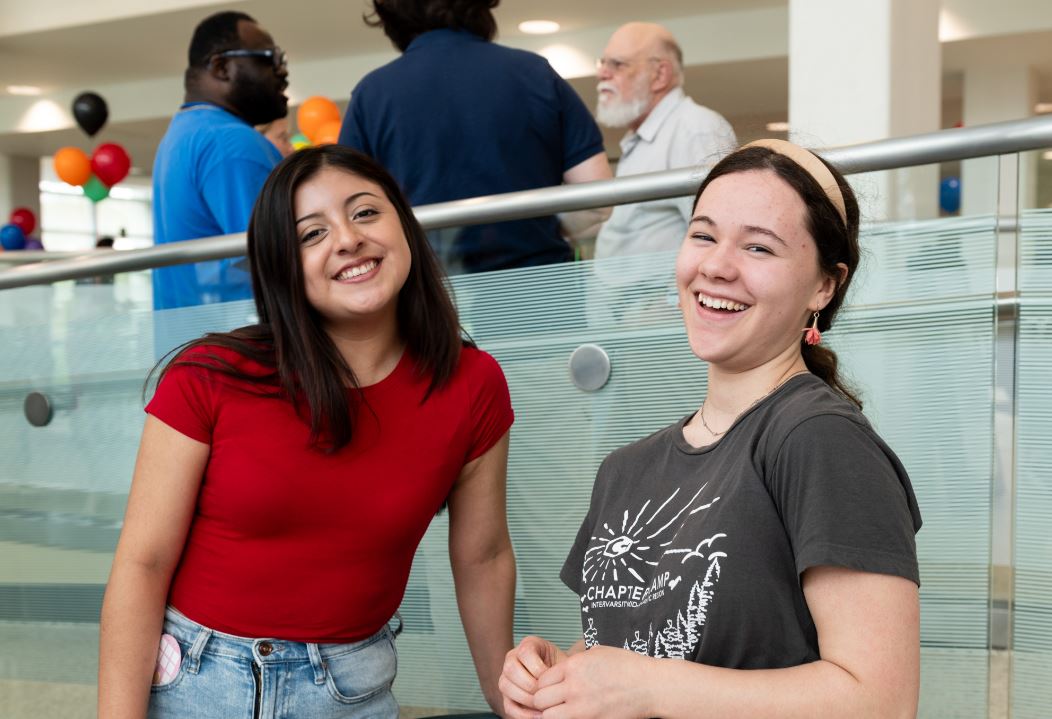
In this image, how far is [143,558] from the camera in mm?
1732

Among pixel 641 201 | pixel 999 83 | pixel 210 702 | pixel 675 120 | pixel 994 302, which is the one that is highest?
pixel 999 83

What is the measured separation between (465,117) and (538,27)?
23.7ft

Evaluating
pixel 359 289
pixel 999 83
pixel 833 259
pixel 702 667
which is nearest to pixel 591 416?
pixel 359 289

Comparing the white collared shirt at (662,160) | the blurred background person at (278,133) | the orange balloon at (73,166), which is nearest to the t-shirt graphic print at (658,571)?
the white collared shirt at (662,160)

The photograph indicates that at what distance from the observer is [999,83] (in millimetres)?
10008

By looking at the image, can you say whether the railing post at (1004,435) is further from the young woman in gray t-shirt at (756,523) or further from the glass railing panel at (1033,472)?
the young woman in gray t-shirt at (756,523)

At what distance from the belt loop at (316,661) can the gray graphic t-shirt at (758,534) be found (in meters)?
0.62

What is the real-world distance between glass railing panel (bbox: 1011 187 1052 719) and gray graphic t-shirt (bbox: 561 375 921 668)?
81cm

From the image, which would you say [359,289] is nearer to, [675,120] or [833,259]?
[833,259]

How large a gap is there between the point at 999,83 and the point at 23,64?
827 centimetres

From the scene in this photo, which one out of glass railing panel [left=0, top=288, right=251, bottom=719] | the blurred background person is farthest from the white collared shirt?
the blurred background person

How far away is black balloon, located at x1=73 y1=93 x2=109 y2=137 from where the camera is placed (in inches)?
376

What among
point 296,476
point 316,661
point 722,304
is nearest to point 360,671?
point 316,661

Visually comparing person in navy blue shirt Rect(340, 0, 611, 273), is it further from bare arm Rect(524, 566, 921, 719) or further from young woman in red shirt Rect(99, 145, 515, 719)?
bare arm Rect(524, 566, 921, 719)
